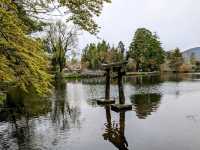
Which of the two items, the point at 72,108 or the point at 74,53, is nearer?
the point at 72,108

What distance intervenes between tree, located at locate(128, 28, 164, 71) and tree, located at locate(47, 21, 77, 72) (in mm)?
20668

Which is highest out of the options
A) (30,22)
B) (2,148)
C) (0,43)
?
(30,22)

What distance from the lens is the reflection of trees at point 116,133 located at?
11.5 metres

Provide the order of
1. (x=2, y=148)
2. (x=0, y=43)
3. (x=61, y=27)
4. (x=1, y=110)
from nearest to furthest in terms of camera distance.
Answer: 1. (x=0, y=43)
2. (x=2, y=148)
3. (x=1, y=110)
4. (x=61, y=27)

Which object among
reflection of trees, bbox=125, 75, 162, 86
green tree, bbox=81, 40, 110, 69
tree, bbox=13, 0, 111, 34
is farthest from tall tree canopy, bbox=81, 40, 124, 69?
tree, bbox=13, 0, 111, 34

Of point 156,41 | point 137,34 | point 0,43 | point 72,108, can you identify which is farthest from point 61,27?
point 0,43

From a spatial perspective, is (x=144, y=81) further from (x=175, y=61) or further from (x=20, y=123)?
(x=175, y=61)

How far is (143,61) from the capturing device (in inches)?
3329

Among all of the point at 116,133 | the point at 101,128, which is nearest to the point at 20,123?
the point at 101,128

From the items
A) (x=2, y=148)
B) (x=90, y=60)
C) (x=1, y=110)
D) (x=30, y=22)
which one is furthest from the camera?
(x=90, y=60)

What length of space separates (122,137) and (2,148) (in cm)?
456

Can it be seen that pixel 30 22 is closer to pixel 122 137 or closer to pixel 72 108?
pixel 122 137

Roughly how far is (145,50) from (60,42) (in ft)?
86.7

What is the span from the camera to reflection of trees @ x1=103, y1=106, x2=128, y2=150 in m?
11.5
